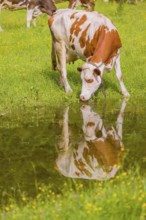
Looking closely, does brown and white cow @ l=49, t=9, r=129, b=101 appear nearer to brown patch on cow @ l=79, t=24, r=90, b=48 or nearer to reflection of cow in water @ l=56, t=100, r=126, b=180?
brown patch on cow @ l=79, t=24, r=90, b=48

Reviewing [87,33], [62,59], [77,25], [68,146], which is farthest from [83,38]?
[68,146]

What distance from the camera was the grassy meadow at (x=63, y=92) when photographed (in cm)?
802

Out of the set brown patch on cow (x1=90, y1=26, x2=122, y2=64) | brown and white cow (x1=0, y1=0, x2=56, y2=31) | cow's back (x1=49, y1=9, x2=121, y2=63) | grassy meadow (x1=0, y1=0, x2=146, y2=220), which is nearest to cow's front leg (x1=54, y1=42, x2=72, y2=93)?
cow's back (x1=49, y1=9, x2=121, y2=63)

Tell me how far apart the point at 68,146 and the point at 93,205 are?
14.8ft

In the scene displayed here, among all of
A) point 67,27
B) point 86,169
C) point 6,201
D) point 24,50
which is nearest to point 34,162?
point 86,169

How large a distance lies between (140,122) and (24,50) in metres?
9.41

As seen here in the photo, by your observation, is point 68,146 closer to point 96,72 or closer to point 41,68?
point 96,72

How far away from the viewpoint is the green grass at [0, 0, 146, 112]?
16.7m

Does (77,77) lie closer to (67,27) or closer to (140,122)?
(67,27)

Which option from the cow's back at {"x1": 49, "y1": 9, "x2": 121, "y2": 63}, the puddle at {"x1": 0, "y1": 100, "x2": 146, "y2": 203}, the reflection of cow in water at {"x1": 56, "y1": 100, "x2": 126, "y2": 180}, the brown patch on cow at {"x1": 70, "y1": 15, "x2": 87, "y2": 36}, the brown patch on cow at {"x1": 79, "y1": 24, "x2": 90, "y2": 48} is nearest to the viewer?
the puddle at {"x1": 0, "y1": 100, "x2": 146, "y2": 203}

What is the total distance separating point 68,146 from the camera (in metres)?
12.4

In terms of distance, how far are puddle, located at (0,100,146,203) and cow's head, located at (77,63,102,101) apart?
0.81 ft

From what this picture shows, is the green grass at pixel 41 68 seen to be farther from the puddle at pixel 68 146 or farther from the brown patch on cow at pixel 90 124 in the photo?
the brown patch on cow at pixel 90 124

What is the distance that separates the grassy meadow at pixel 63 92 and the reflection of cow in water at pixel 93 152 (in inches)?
17.6
